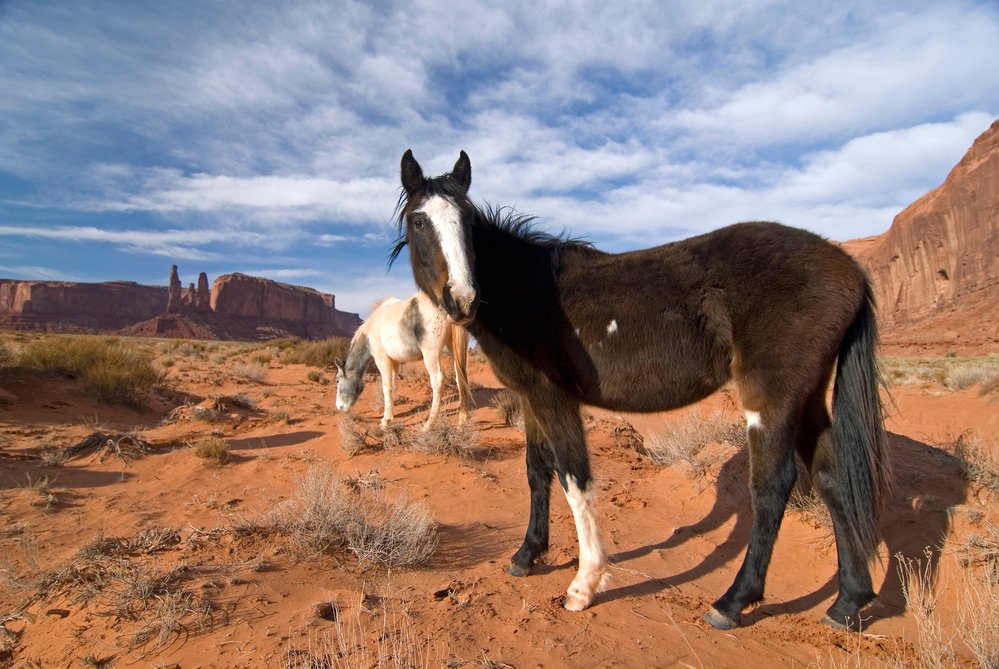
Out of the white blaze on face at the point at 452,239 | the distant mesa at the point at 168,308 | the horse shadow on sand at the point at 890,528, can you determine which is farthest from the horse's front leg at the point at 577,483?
the distant mesa at the point at 168,308

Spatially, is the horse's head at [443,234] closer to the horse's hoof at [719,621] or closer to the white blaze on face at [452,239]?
the white blaze on face at [452,239]

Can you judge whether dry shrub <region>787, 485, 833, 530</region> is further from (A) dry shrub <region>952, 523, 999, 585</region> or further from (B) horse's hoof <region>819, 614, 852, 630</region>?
(B) horse's hoof <region>819, 614, 852, 630</region>

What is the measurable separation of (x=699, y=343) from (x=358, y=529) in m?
2.86

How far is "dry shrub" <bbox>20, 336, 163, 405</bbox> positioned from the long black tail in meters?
13.7

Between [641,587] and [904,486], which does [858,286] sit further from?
[904,486]

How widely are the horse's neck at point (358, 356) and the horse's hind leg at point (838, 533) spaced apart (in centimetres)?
913

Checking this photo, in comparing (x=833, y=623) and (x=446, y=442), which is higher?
(x=446, y=442)

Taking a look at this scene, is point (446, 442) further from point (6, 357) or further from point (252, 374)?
point (6, 357)

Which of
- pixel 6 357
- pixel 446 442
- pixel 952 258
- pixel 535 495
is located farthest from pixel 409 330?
pixel 952 258

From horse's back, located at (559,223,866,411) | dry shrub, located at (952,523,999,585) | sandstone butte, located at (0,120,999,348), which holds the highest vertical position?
sandstone butte, located at (0,120,999,348)

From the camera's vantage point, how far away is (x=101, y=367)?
12.1 m

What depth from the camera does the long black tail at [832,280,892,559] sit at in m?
3.34

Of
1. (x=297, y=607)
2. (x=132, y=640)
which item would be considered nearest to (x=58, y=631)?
(x=132, y=640)

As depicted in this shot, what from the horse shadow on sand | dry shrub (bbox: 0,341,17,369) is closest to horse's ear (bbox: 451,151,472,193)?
the horse shadow on sand
